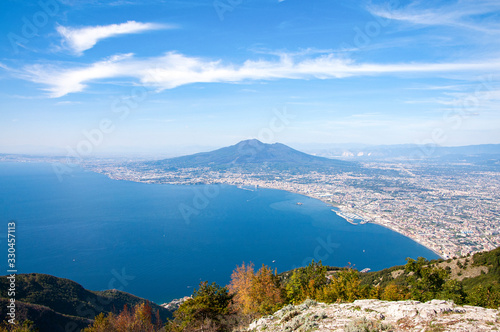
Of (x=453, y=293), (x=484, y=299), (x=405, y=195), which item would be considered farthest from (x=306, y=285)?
(x=405, y=195)

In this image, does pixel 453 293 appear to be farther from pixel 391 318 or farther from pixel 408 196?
pixel 408 196

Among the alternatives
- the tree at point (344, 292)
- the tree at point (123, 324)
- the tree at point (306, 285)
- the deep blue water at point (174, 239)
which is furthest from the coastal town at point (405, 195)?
the tree at point (123, 324)

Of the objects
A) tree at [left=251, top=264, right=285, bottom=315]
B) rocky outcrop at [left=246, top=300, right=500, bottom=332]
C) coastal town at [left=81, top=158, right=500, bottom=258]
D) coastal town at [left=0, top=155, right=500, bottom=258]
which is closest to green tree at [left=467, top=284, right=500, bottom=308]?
rocky outcrop at [left=246, top=300, right=500, bottom=332]

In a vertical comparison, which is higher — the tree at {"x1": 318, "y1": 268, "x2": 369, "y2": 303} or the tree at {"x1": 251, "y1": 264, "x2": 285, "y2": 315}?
the tree at {"x1": 318, "y1": 268, "x2": 369, "y2": 303}

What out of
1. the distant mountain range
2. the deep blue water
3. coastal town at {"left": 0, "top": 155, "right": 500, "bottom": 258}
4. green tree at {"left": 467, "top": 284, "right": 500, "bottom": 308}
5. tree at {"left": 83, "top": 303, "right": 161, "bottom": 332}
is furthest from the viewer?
the distant mountain range

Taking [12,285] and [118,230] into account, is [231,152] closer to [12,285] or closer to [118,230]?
[118,230]

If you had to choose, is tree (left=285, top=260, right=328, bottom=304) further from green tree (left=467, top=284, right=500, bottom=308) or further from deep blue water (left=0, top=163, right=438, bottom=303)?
deep blue water (left=0, top=163, right=438, bottom=303)

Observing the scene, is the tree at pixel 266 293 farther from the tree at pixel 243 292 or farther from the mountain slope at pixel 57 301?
the mountain slope at pixel 57 301
